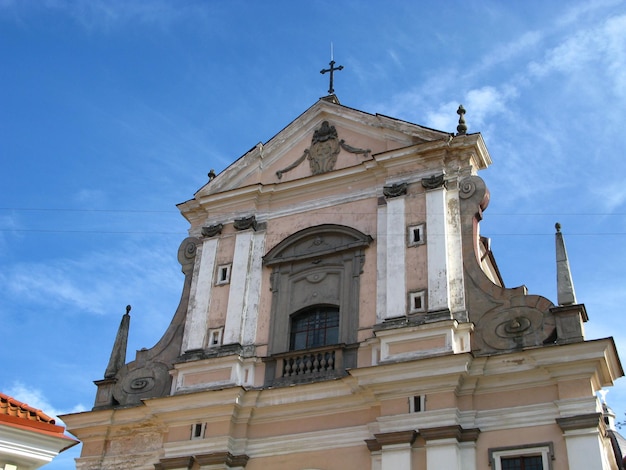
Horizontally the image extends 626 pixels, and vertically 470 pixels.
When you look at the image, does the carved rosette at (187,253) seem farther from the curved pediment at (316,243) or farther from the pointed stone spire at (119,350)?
the curved pediment at (316,243)

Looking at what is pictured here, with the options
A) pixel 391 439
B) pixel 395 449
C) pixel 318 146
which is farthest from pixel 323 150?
pixel 395 449

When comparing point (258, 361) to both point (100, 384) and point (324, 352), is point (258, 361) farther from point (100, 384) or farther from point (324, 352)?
point (100, 384)

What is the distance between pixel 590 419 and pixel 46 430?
324 inches

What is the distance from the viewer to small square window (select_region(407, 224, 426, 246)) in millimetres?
16531

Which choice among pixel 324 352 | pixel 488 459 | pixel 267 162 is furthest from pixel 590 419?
pixel 267 162

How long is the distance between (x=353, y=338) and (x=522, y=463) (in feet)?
13.3

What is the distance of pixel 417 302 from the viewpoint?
15.8m

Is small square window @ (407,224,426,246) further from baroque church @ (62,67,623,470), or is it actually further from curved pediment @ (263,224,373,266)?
curved pediment @ (263,224,373,266)

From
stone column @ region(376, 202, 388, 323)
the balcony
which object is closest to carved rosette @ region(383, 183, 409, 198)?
stone column @ region(376, 202, 388, 323)

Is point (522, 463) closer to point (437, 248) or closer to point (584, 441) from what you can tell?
point (584, 441)

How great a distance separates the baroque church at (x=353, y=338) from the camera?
46.1ft

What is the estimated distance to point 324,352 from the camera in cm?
1611

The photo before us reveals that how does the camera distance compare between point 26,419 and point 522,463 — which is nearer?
point 26,419

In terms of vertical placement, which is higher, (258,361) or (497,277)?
(497,277)
